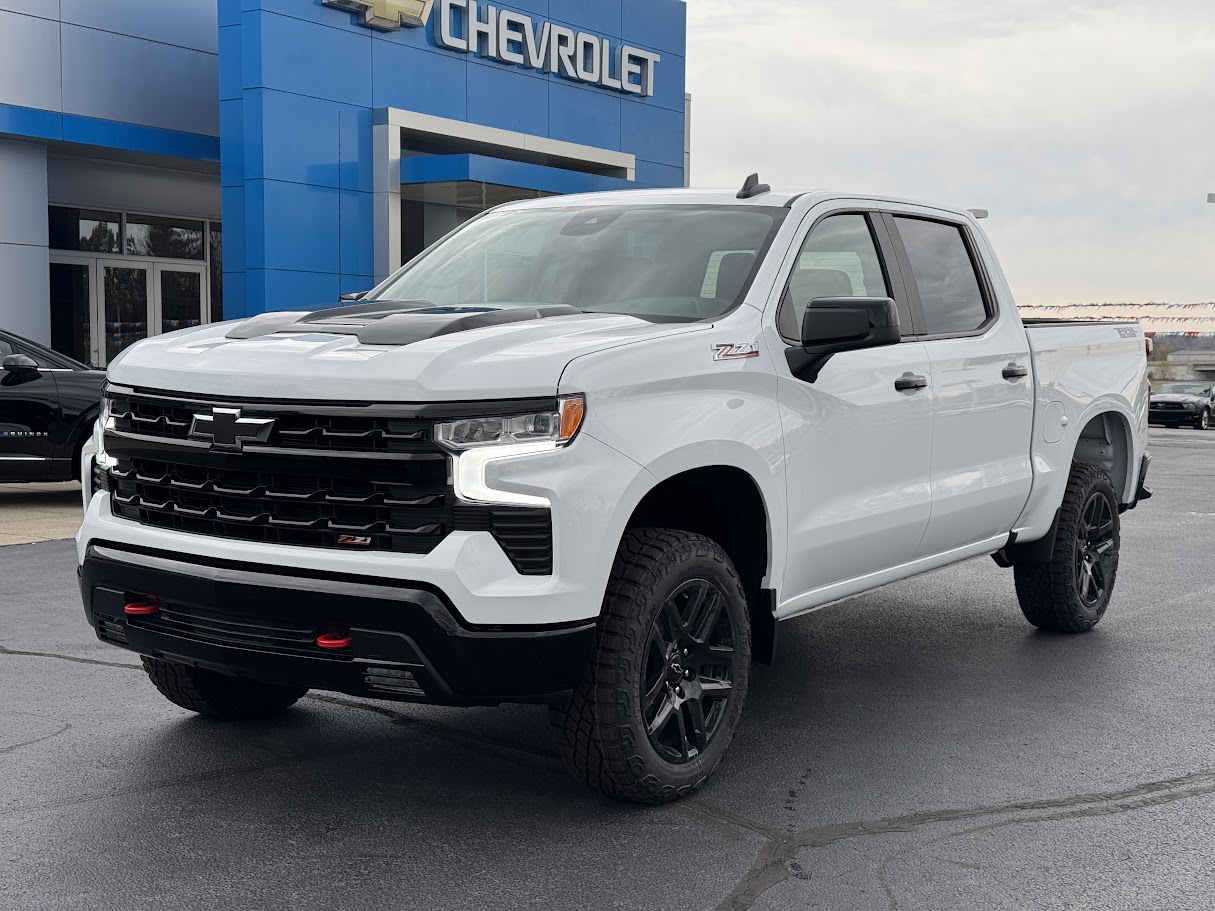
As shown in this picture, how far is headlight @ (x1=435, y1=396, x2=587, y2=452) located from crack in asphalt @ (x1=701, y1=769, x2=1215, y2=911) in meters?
1.33

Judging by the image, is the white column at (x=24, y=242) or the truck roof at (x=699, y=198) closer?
the truck roof at (x=699, y=198)

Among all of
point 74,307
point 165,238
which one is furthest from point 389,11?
point 74,307

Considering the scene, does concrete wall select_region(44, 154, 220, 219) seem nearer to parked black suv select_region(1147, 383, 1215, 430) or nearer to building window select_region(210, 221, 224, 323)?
building window select_region(210, 221, 224, 323)

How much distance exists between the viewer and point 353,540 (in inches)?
162

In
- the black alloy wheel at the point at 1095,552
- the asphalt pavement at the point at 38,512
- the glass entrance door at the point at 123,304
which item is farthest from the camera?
the glass entrance door at the point at 123,304

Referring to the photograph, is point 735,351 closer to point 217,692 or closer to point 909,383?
point 909,383

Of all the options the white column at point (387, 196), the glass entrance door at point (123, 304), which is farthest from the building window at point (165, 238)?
the white column at point (387, 196)

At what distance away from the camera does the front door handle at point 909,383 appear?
18.3 ft

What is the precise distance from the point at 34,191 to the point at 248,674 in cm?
1896

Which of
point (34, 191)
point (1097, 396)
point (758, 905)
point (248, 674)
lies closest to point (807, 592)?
point (758, 905)

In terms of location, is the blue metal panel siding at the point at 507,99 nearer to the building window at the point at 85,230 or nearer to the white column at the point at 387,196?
the white column at the point at 387,196

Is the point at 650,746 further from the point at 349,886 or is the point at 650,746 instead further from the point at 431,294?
the point at 431,294

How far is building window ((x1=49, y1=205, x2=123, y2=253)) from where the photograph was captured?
23.3m

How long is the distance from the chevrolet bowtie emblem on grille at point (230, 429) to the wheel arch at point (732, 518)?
1213 mm
